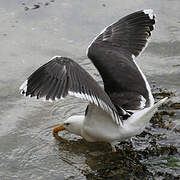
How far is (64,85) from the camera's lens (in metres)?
5.33

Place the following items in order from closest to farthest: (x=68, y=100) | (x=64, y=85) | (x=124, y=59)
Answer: (x=64, y=85) → (x=124, y=59) → (x=68, y=100)

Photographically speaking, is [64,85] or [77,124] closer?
[64,85]

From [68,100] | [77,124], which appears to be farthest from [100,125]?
[68,100]

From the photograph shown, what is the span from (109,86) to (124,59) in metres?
0.53

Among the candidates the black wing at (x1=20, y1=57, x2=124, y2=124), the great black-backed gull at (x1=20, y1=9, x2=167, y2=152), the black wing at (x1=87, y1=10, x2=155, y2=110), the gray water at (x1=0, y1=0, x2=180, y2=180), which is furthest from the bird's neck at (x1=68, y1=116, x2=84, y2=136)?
the black wing at (x1=20, y1=57, x2=124, y2=124)

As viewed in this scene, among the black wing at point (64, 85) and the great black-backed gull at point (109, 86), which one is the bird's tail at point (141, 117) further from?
the black wing at point (64, 85)

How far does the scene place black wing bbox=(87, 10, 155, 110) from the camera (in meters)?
6.36

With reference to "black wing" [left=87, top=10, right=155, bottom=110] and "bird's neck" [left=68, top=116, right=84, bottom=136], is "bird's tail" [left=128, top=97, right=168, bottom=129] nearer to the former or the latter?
"black wing" [left=87, top=10, right=155, bottom=110]

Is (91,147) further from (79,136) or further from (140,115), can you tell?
(140,115)

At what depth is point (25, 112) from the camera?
23.9ft

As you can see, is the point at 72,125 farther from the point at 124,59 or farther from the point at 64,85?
the point at 64,85

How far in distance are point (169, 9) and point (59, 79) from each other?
5.41m

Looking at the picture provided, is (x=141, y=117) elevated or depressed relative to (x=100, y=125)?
elevated

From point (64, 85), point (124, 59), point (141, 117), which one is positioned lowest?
point (141, 117)
